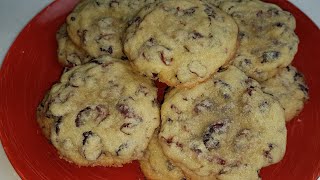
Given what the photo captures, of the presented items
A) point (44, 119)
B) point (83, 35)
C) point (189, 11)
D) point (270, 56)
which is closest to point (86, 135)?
point (44, 119)

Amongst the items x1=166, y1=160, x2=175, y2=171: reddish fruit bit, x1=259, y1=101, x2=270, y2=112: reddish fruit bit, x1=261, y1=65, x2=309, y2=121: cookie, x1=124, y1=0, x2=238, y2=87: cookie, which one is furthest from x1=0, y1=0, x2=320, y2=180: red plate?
x1=124, y1=0, x2=238, y2=87: cookie

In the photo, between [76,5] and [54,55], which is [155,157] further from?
[76,5]

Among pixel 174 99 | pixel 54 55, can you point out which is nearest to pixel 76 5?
pixel 54 55

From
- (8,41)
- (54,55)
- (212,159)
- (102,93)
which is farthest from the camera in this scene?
(8,41)

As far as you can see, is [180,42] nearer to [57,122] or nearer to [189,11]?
[189,11]

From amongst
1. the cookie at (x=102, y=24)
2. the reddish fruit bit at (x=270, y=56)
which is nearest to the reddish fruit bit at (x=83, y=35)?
the cookie at (x=102, y=24)

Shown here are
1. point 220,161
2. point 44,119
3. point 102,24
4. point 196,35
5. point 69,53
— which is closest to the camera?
point 220,161
